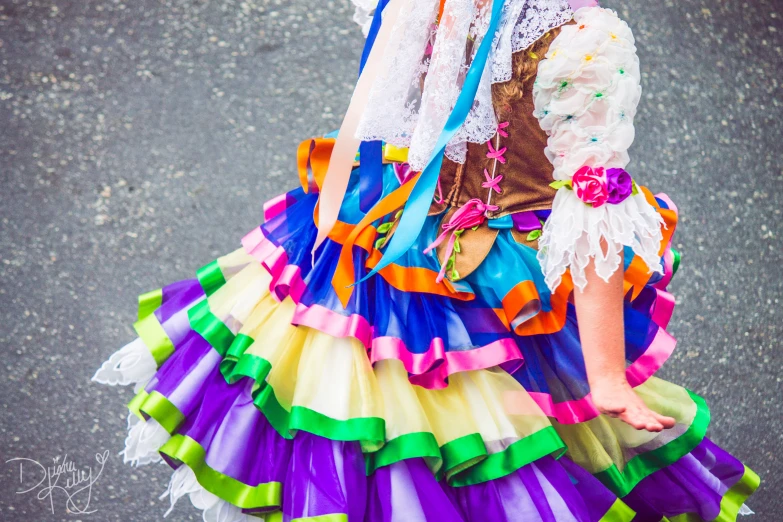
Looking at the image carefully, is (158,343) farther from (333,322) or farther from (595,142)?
(595,142)

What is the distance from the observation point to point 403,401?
1.10 metres

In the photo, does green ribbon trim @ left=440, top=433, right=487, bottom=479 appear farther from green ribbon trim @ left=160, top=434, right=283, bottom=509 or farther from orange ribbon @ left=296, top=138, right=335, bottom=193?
orange ribbon @ left=296, top=138, right=335, bottom=193

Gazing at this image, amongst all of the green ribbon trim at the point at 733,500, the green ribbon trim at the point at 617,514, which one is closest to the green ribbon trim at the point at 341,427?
the green ribbon trim at the point at 617,514

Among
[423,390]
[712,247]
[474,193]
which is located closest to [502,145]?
[474,193]

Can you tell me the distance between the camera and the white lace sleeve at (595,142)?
3.23 feet

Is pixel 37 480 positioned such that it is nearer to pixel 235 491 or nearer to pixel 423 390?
pixel 235 491

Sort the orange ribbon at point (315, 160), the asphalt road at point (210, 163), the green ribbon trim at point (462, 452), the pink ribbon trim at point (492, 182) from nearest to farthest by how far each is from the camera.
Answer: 1. the green ribbon trim at point (462, 452)
2. the pink ribbon trim at point (492, 182)
3. the orange ribbon at point (315, 160)
4. the asphalt road at point (210, 163)

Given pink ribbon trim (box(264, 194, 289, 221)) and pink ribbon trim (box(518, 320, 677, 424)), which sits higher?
pink ribbon trim (box(264, 194, 289, 221))

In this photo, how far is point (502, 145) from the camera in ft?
3.73

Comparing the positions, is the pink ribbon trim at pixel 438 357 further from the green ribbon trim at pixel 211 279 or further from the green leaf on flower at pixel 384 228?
the green ribbon trim at pixel 211 279

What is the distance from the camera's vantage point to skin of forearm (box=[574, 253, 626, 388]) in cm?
100

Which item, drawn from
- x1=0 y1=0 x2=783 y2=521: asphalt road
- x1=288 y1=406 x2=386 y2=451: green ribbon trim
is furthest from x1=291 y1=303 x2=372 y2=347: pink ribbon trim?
x1=0 y1=0 x2=783 y2=521: asphalt road

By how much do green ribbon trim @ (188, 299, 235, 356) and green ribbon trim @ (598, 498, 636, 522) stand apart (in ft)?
1.88

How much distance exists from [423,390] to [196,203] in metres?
1.19
